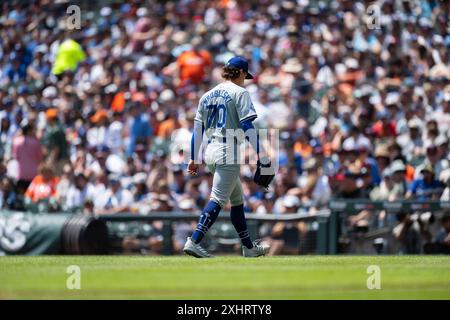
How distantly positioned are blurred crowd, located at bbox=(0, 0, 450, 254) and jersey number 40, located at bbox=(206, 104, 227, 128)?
460cm

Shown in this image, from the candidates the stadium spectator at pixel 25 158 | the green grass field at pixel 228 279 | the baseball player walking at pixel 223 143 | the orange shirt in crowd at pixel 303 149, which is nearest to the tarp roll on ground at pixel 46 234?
the stadium spectator at pixel 25 158

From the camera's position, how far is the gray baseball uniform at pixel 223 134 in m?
11.1

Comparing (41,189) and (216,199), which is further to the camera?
(41,189)

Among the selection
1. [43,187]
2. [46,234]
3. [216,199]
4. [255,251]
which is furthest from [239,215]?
[43,187]

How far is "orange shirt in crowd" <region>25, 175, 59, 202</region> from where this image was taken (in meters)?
18.5

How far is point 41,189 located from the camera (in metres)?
18.7

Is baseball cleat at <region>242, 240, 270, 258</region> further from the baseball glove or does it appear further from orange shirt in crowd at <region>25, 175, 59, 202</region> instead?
orange shirt in crowd at <region>25, 175, 59, 202</region>

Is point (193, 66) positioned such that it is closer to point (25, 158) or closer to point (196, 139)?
point (25, 158)

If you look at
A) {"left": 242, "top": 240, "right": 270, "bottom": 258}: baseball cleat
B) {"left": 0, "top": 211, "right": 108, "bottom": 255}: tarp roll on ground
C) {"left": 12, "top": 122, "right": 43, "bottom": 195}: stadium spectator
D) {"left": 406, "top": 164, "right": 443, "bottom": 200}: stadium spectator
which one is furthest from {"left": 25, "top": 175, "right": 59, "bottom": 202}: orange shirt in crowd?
{"left": 242, "top": 240, "right": 270, "bottom": 258}: baseball cleat

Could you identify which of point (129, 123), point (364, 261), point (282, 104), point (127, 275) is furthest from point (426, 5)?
point (127, 275)

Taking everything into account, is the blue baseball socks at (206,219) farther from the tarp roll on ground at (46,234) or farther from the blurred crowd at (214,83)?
the tarp roll on ground at (46,234)

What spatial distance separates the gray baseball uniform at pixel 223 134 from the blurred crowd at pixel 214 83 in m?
4.47

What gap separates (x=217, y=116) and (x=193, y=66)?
10079 mm
